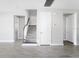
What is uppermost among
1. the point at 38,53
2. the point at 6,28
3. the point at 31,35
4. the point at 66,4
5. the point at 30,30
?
the point at 66,4

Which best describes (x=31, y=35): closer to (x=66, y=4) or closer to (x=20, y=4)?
(x=20, y=4)

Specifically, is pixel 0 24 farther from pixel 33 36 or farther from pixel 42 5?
pixel 42 5

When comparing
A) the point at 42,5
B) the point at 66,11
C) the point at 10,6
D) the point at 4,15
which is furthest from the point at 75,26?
the point at 4,15

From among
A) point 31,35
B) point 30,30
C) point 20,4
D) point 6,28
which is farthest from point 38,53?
point 6,28

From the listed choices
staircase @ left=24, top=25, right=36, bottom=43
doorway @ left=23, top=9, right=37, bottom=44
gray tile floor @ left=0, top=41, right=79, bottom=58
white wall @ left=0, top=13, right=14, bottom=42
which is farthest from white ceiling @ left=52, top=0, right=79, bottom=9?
white wall @ left=0, top=13, right=14, bottom=42

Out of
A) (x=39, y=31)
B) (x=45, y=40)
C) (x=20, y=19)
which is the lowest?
(x=45, y=40)

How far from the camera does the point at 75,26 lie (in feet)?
32.9

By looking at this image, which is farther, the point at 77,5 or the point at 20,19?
the point at 20,19

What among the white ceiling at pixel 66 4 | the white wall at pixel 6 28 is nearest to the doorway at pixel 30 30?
the white wall at pixel 6 28

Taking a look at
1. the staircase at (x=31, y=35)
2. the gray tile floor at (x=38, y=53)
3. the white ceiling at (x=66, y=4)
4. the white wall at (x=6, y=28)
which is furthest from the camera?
the white wall at (x=6, y=28)

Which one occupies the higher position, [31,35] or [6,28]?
[6,28]

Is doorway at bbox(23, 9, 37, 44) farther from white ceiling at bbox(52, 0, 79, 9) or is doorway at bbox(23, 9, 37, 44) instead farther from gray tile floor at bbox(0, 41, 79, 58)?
gray tile floor at bbox(0, 41, 79, 58)

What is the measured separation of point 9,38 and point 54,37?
4317mm

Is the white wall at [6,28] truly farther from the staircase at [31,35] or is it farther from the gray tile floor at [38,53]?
the gray tile floor at [38,53]
